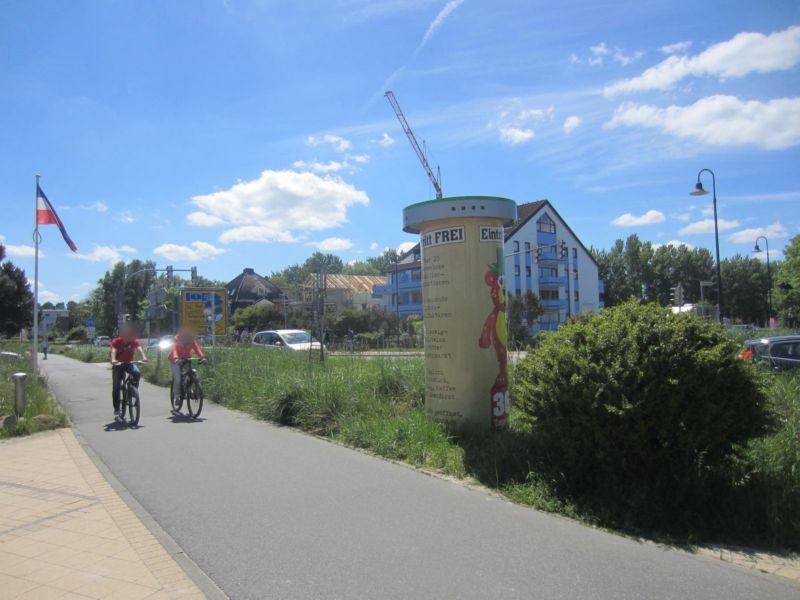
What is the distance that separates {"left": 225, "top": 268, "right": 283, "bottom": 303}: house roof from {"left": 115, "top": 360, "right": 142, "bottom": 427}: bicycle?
88272 mm

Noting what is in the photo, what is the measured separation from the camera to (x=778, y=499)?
15.6ft

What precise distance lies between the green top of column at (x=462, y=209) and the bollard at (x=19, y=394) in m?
7.16

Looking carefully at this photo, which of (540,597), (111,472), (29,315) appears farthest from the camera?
(29,315)

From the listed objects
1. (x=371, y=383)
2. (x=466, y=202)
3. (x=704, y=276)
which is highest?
(x=704, y=276)

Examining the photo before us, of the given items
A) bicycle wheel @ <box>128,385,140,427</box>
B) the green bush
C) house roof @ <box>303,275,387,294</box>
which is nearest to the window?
house roof @ <box>303,275,387,294</box>

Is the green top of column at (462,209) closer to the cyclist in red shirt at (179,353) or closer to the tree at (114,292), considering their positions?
the cyclist in red shirt at (179,353)

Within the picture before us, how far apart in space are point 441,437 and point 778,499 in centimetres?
346

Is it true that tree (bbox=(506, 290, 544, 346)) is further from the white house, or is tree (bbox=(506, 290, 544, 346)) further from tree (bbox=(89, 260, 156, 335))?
tree (bbox=(89, 260, 156, 335))

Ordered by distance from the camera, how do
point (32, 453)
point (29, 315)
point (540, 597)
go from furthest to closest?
point (29, 315) < point (32, 453) < point (540, 597)

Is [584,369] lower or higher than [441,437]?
higher

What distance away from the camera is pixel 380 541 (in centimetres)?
445

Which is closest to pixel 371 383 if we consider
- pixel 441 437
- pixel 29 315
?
pixel 441 437

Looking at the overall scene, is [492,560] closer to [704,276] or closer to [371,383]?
[371,383]

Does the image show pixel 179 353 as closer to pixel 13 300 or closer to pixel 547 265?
pixel 13 300
